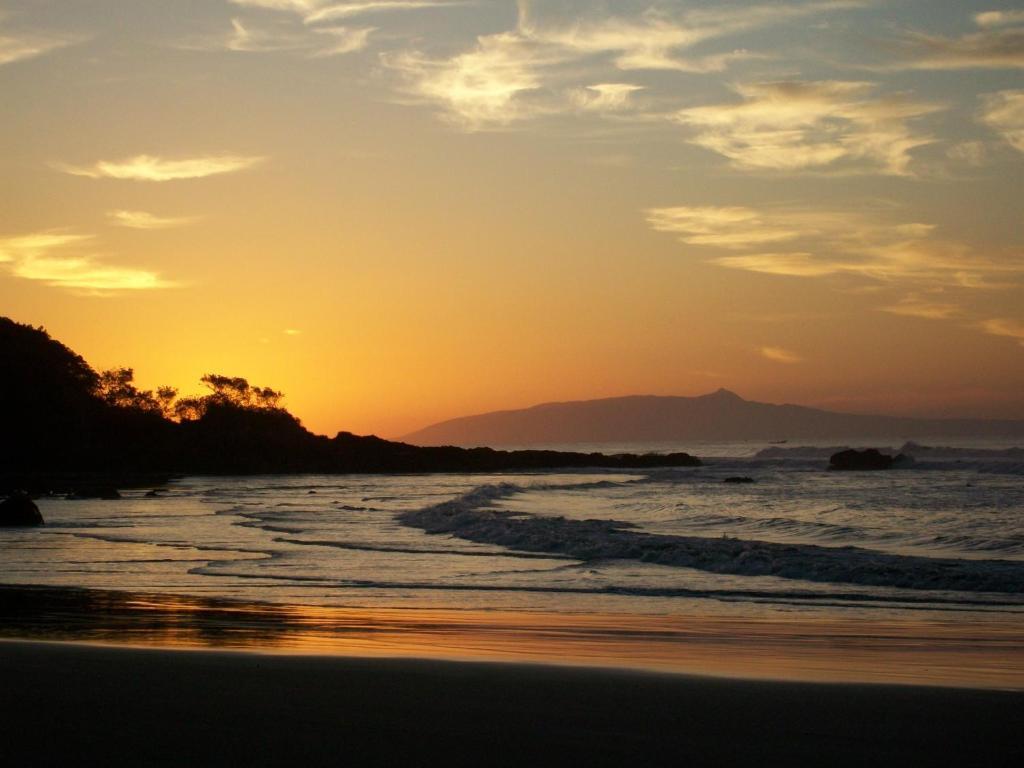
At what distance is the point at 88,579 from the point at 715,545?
10.5 m

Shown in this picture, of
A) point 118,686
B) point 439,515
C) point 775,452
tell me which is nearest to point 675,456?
point 775,452

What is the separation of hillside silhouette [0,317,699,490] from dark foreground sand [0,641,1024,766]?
69789mm

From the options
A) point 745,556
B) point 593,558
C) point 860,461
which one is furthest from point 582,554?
point 860,461

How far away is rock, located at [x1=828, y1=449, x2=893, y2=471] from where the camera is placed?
66.4m

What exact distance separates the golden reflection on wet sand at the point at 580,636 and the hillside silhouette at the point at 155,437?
213 feet

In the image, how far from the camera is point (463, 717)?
666 centimetres

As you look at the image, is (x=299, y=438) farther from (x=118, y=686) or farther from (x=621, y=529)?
(x=118, y=686)

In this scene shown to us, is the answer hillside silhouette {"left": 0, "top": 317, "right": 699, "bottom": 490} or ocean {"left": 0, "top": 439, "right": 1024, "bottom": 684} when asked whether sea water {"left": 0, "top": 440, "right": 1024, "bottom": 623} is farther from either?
hillside silhouette {"left": 0, "top": 317, "right": 699, "bottom": 490}

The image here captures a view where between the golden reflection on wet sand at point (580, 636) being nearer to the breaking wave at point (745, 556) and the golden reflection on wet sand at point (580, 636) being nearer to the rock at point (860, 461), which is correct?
the breaking wave at point (745, 556)

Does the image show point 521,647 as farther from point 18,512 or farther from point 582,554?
point 18,512

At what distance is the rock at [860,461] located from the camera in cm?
6644

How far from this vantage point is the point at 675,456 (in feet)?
328

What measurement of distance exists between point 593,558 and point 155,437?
279 ft

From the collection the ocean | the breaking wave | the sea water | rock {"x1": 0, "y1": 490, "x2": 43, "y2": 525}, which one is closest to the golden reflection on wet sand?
the ocean
